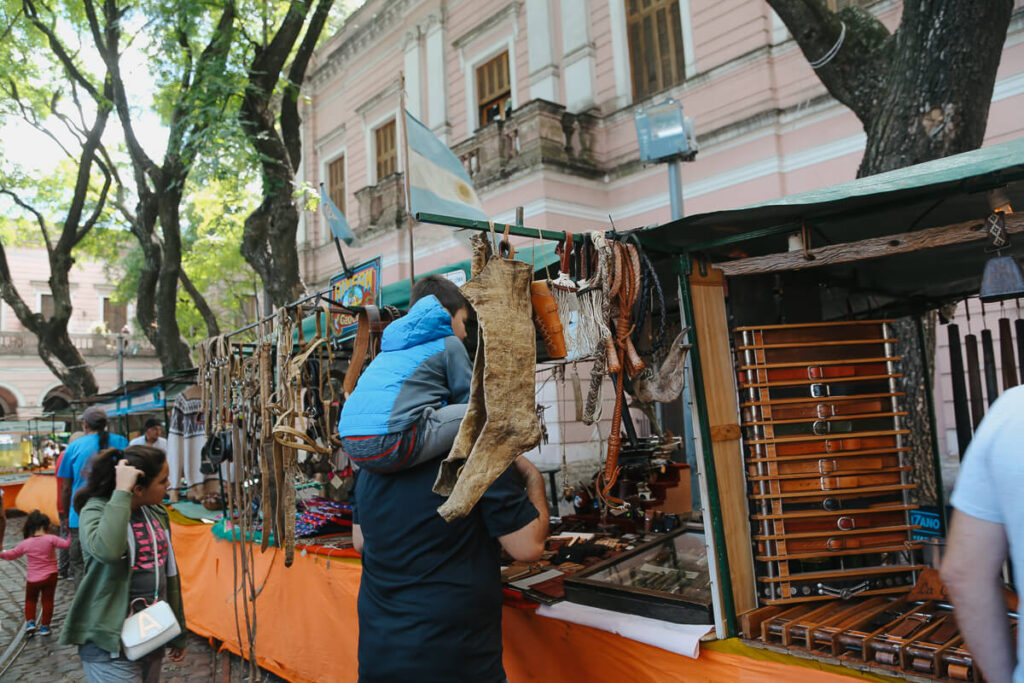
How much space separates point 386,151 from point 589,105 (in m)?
5.78

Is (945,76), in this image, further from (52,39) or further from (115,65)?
(52,39)

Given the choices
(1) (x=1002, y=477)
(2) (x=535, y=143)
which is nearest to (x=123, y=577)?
(1) (x=1002, y=477)

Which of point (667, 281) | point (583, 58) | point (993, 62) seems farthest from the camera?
point (583, 58)

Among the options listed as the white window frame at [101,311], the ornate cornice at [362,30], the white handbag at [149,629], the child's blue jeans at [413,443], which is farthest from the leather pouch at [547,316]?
the white window frame at [101,311]

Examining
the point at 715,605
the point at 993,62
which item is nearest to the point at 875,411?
the point at 715,605

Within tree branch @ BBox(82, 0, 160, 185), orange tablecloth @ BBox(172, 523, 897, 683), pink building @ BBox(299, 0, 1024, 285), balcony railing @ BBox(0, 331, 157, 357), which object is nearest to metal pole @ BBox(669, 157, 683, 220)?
pink building @ BBox(299, 0, 1024, 285)

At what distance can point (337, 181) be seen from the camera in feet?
56.3

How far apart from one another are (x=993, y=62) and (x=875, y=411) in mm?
2762

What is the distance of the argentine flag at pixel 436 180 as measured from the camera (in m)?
3.18

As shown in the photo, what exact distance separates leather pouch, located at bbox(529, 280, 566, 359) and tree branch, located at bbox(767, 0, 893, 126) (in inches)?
141

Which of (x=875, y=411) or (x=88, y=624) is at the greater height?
(x=875, y=411)

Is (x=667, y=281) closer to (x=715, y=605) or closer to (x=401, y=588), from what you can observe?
(x=715, y=605)

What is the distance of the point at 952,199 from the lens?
2576 millimetres

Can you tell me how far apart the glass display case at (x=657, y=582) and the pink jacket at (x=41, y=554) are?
4762 mm
